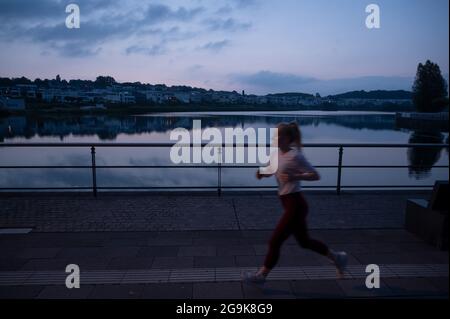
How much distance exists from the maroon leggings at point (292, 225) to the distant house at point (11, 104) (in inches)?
302

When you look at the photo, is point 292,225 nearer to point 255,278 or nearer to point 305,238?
point 305,238

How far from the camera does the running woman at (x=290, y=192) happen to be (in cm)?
319

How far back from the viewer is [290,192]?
3227mm

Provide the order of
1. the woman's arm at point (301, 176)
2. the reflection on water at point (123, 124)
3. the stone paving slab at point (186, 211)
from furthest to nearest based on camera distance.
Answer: the reflection on water at point (123, 124), the stone paving slab at point (186, 211), the woman's arm at point (301, 176)

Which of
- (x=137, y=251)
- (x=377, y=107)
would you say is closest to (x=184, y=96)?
(x=377, y=107)

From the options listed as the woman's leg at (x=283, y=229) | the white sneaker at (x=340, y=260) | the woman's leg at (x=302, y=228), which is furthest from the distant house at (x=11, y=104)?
the white sneaker at (x=340, y=260)

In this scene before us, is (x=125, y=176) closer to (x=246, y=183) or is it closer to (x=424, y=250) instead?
(x=246, y=183)

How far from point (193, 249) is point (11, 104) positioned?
7.86 metres

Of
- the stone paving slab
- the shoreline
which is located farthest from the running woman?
the shoreline

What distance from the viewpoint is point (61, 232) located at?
4.98 meters

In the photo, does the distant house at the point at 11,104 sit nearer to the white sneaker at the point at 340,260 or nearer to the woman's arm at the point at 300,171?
the woman's arm at the point at 300,171

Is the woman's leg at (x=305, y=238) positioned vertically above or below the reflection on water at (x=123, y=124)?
below

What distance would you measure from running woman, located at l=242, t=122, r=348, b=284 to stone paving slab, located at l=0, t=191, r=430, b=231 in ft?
A: 4.88
